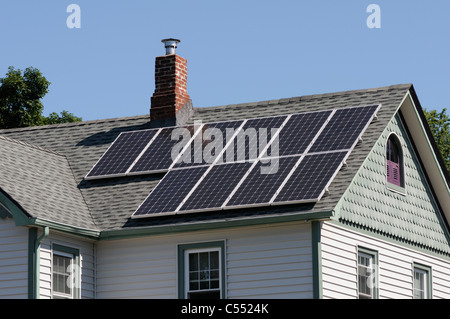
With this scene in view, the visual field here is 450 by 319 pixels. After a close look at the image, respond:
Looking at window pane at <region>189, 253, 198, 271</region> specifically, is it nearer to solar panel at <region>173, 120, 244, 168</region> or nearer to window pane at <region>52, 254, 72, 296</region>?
solar panel at <region>173, 120, 244, 168</region>

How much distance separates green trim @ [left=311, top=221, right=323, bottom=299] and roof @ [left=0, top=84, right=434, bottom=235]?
0.42 metres

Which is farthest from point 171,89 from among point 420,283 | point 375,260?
point 420,283

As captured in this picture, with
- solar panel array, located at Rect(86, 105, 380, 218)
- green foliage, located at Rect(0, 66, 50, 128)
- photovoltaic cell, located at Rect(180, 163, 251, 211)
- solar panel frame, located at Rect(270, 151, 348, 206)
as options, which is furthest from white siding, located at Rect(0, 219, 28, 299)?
green foliage, located at Rect(0, 66, 50, 128)

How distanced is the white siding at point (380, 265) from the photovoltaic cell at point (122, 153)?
6050 mm

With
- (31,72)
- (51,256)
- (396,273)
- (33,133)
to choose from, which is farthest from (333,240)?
(31,72)

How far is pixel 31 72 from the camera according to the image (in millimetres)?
47531

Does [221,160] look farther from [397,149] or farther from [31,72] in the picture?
[31,72]

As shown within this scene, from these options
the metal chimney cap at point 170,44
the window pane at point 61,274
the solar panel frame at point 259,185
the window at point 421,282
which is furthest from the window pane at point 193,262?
the metal chimney cap at point 170,44

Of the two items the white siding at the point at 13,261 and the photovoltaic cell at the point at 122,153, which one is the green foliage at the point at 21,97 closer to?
the photovoltaic cell at the point at 122,153

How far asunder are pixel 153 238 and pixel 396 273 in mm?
6063

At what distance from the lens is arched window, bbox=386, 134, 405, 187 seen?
27.5 meters
